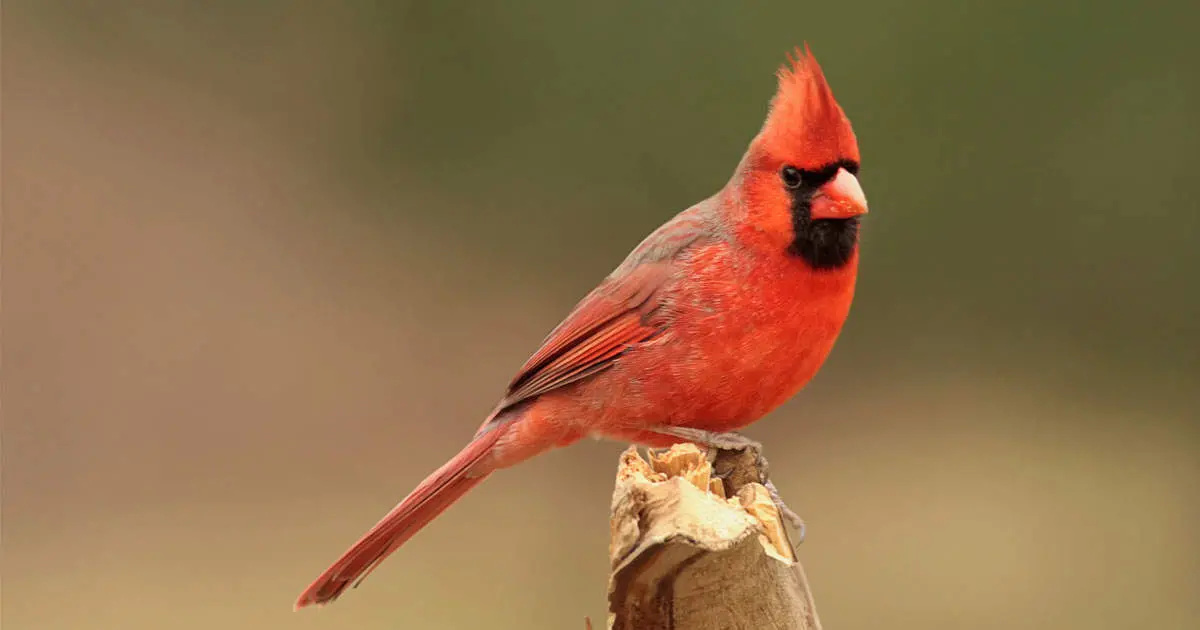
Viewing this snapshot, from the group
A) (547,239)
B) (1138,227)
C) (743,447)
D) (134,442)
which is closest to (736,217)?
(743,447)

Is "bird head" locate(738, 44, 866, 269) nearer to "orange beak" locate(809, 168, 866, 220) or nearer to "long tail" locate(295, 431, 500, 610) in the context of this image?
"orange beak" locate(809, 168, 866, 220)

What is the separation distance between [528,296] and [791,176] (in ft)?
3.92

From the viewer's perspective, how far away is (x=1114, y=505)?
9.62ft

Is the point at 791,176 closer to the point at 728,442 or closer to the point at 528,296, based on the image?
the point at 728,442

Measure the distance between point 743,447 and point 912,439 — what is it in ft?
4.38

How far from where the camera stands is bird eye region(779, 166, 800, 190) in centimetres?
187

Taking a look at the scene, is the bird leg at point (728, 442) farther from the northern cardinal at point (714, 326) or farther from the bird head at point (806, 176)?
the bird head at point (806, 176)

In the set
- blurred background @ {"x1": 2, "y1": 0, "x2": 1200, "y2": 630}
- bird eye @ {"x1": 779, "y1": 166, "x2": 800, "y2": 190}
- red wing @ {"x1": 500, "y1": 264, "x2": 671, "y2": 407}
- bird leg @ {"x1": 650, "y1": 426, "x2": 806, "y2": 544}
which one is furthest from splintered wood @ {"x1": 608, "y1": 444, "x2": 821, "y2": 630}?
blurred background @ {"x1": 2, "y1": 0, "x2": 1200, "y2": 630}

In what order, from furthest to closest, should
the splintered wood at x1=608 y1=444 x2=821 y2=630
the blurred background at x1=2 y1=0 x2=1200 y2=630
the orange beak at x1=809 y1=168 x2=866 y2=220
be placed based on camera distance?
the blurred background at x1=2 y1=0 x2=1200 y2=630 → the orange beak at x1=809 y1=168 x2=866 y2=220 → the splintered wood at x1=608 y1=444 x2=821 y2=630

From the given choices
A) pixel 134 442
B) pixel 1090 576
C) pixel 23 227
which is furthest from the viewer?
Result: pixel 1090 576

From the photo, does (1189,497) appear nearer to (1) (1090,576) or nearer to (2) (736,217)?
(1) (1090,576)

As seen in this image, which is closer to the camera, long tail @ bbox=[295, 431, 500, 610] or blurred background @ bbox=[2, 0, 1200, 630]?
long tail @ bbox=[295, 431, 500, 610]

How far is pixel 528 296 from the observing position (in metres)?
2.90

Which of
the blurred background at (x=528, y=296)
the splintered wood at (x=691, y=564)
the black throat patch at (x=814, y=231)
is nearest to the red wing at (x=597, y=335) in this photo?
the black throat patch at (x=814, y=231)
